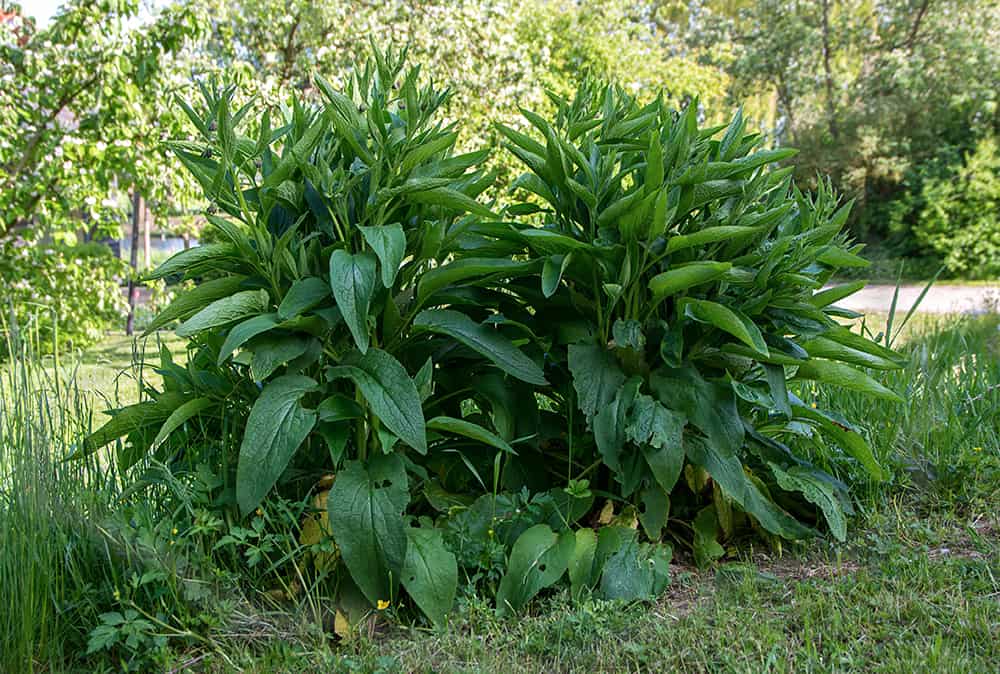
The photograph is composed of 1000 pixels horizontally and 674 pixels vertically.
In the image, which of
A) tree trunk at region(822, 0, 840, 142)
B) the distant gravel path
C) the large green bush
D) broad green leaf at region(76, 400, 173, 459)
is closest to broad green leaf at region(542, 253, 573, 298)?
the large green bush

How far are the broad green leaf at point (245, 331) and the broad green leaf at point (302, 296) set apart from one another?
1.5 inches

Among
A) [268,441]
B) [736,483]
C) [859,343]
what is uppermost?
[859,343]

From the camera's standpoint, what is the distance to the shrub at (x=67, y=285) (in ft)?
24.1

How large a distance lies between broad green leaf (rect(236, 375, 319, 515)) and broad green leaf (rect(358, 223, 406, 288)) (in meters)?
0.41

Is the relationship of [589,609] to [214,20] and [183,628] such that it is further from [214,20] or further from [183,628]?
[214,20]

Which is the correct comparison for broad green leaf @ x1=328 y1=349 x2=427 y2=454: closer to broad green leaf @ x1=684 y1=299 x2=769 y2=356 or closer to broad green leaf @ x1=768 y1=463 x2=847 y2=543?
broad green leaf @ x1=684 y1=299 x2=769 y2=356

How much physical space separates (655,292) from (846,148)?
56.2 feet

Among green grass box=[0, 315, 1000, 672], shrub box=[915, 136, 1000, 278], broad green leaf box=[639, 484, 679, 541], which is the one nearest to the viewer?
green grass box=[0, 315, 1000, 672]

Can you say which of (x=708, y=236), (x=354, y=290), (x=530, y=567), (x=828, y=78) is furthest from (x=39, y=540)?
(x=828, y=78)

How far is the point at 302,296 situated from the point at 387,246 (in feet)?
0.90

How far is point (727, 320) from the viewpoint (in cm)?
233

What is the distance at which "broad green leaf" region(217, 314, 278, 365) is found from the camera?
213 cm

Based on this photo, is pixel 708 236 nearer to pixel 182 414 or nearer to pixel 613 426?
pixel 613 426

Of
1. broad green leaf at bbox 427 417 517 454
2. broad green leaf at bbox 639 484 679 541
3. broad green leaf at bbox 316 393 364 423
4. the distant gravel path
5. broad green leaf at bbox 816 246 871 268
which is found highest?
broad green leaf at bbox 816 246 871 268
